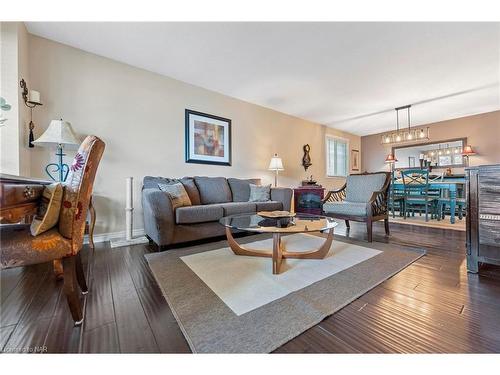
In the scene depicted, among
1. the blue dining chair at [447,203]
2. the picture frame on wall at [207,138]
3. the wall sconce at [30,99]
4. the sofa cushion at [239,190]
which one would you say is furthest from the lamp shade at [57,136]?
the blue dining chair at [447,203]

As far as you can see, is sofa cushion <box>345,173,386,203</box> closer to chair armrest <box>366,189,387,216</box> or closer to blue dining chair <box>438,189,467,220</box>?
chair armrest <box>366,189,387,216</box>

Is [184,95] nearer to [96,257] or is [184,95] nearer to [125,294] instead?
[96,257]

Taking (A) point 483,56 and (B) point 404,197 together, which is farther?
(B) point 404,197

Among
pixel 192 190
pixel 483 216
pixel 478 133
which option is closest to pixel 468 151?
pixel 478 133

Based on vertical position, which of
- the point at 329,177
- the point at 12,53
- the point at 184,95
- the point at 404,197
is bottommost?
the point at 404,197

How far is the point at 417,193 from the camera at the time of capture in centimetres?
413

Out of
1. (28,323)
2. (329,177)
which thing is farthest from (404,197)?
(28,323)

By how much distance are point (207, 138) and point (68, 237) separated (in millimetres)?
2670

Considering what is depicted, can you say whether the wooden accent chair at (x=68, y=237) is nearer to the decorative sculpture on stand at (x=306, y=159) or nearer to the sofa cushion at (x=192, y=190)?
the sofa cushion at (x=192, y=190)

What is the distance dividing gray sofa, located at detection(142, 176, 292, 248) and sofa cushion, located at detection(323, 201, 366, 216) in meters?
0.59

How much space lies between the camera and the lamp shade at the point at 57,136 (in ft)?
6.60

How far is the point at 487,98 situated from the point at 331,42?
388 cm

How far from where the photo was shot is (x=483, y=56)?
2613mm

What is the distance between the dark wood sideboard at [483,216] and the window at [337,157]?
4021mm
